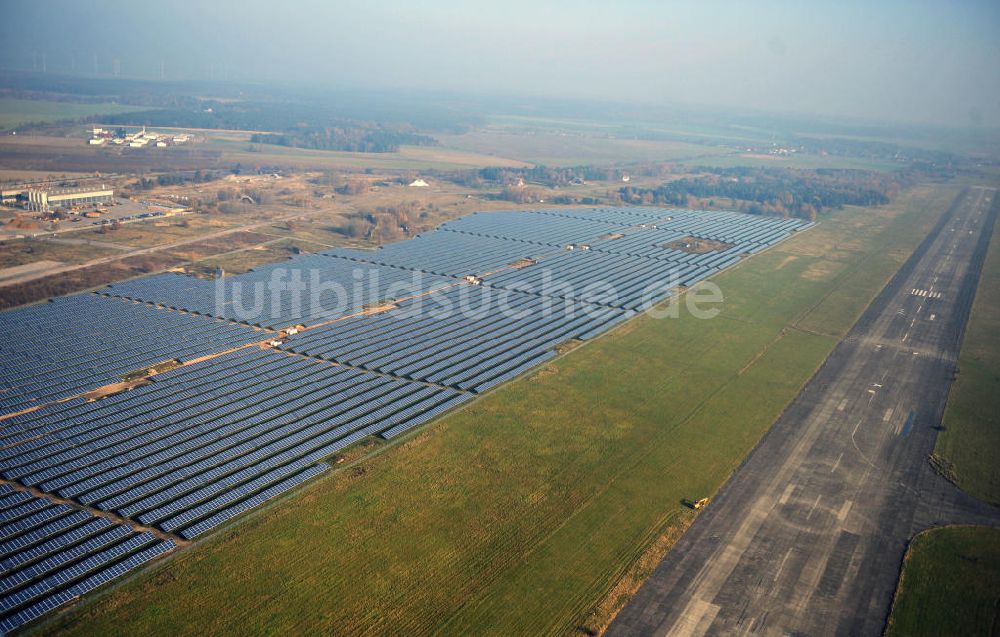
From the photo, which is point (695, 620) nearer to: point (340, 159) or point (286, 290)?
point (286, 290)

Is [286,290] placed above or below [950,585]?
above

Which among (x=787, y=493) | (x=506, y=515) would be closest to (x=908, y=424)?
(x=787, y=493)

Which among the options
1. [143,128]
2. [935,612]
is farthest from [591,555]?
[143,128]

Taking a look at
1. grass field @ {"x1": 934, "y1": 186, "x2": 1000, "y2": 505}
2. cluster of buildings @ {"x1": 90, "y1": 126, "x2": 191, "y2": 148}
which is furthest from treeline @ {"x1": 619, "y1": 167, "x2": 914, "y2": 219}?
cluster of buildings @ {"x1": 90, "y1": 126, "x2": 191, "y2": 148}

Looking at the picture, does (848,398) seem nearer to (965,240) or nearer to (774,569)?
(774,569)

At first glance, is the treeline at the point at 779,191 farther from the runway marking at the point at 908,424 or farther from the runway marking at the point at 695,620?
the runway marking at the point at 695,620

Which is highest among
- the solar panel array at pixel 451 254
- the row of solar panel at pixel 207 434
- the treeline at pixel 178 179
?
the treeline at pixel 178 179

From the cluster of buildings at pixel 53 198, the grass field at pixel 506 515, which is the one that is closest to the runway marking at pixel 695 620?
the grass field at pixel 506 515
